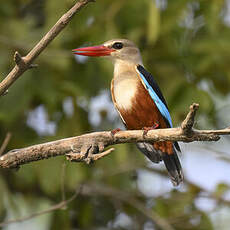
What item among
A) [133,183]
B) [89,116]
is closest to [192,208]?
[133,183]

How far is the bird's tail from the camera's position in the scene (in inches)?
175

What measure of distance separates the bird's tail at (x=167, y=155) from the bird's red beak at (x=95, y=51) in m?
1.01

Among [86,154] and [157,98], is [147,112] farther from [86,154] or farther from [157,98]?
[86,154]

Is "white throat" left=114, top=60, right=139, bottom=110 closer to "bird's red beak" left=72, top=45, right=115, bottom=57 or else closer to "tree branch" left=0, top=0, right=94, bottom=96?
"bird's red beak" left=72, top=45, right=115, bottom=57

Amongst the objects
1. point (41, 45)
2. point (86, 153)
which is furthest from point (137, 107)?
point (41, 45)

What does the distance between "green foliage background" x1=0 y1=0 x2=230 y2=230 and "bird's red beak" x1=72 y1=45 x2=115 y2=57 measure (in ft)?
0.35

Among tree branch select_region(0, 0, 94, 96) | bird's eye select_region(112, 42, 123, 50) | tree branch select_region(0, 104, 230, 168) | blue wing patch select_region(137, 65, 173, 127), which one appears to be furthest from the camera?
bird's eye select_region(112, 42, 123, 50)

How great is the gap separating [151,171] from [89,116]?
3.55 ft

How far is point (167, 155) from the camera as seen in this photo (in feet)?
14.9

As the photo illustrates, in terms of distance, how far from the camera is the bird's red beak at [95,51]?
4875mm

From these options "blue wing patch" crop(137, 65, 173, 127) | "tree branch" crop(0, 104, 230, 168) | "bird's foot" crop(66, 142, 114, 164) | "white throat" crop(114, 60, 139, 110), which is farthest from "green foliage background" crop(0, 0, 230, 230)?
"bird's foot" crop(66, 142, 114, 164)

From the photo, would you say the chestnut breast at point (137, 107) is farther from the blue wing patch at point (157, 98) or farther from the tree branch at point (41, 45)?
the tree branch at point (41, 45)

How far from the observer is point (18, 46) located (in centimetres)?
510

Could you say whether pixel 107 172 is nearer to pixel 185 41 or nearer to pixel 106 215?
pixel 106 215
